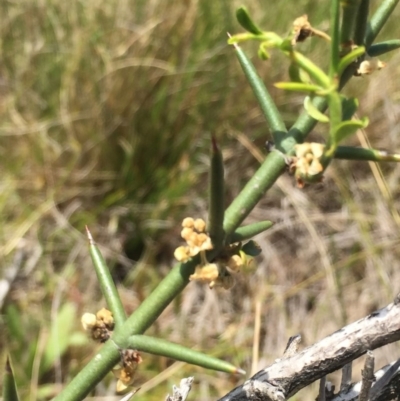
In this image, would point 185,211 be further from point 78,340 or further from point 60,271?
point 78,340

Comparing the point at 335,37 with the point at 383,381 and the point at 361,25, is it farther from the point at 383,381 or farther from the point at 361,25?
the point at 383,381

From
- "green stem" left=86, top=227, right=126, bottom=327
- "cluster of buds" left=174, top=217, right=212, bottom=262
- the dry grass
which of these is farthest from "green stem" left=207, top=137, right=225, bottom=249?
the dry grass

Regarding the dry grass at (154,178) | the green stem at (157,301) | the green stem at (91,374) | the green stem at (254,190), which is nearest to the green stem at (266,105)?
the green stem at (254,190)

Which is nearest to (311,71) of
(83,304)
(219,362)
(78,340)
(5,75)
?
(219,362)

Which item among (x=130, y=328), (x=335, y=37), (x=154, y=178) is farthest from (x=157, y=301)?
(x=154, y=178)

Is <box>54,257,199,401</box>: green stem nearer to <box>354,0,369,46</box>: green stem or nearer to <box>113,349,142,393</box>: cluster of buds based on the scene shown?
<box>113,349,142,393</box>: cluster of buds
